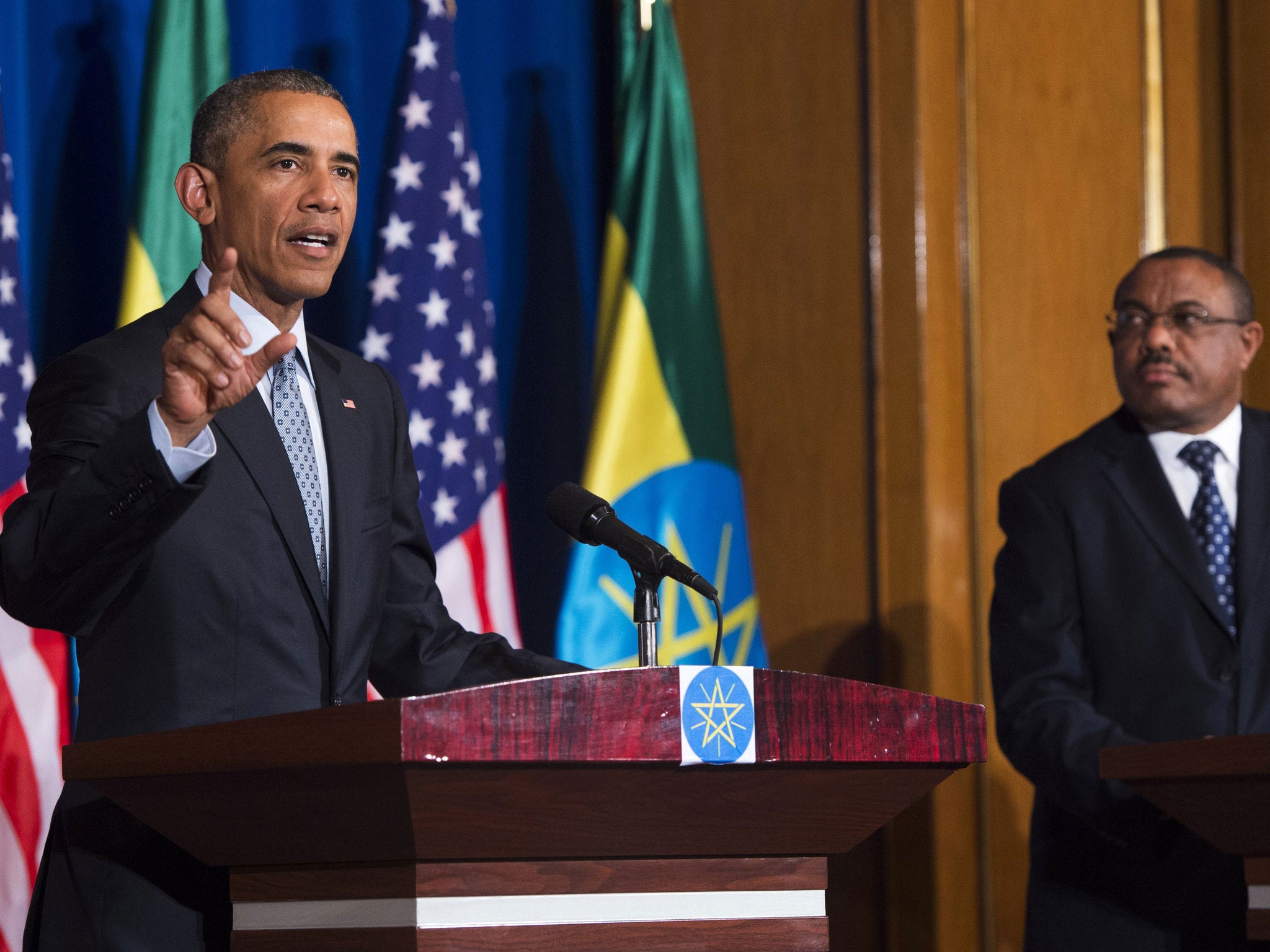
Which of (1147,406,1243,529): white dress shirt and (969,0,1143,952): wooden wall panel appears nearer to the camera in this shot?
(1147,406,1243,529): white dress shirt

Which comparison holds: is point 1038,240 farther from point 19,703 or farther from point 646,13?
point 19,703

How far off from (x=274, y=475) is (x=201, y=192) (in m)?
0.51

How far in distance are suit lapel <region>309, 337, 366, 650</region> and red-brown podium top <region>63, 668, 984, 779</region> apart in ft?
1.48

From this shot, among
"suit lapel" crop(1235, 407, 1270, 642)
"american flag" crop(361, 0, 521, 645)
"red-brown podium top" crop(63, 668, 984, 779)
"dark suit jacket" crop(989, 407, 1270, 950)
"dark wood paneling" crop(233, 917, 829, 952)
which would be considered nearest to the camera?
"red-brown podium top" crop(63, 668, 984, 779)

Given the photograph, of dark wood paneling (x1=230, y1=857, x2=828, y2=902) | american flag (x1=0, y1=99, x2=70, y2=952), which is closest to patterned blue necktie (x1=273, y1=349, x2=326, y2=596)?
dark wood paneling (x1=230, y1=857, x2=828, y2=902)

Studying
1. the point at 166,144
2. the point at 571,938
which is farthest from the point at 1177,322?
the point at 571,938

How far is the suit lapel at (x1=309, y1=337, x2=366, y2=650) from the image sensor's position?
6.28ft

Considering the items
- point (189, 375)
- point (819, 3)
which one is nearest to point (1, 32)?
point (819, 3)

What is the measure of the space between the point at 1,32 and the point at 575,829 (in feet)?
9.02

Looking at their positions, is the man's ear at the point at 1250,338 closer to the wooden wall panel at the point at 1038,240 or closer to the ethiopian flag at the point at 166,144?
the wooden wall panel at the point at 1038,240

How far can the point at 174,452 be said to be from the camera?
155 cm

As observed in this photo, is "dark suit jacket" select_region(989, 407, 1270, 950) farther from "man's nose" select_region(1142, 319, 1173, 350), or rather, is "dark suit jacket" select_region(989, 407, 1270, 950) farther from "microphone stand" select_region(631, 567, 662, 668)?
"microphone stand" select_region(631, 567, 662, 668)

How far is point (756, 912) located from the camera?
59.2 inches

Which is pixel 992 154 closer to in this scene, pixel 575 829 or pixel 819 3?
pixel 819 3
